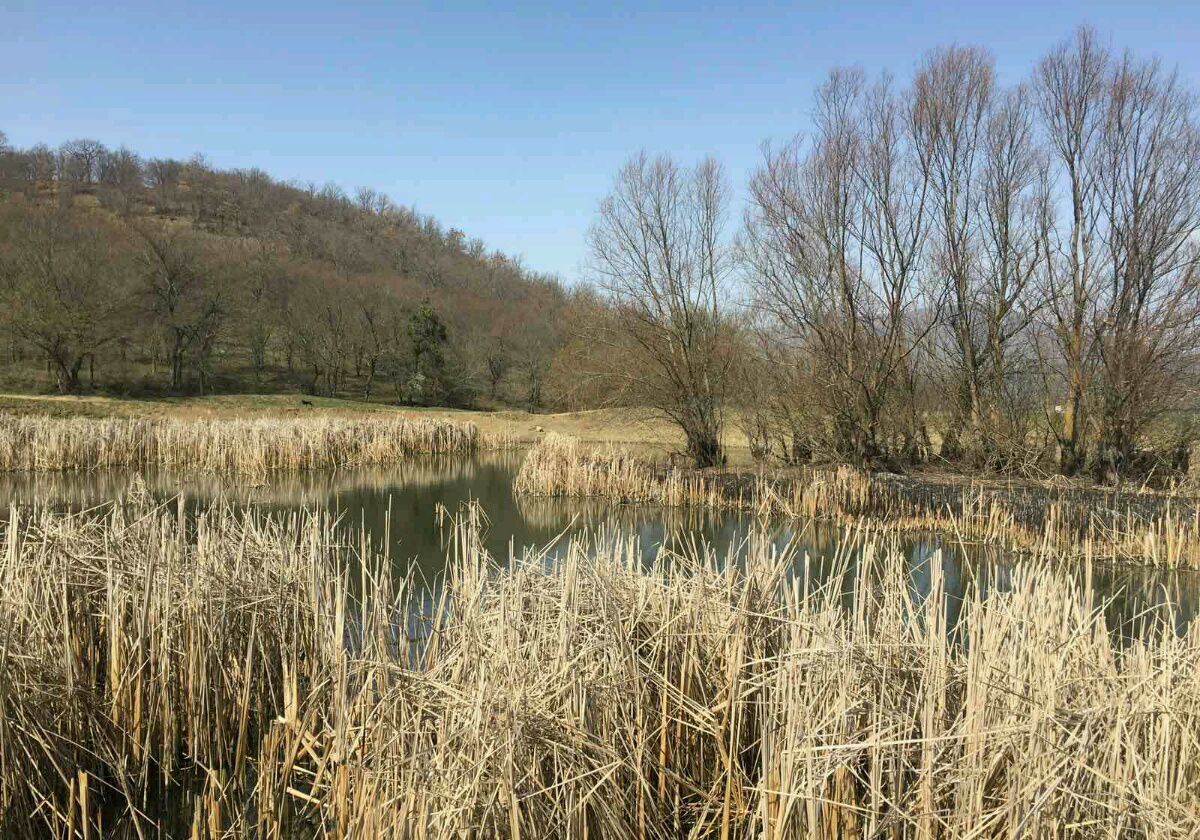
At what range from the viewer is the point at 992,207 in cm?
1775

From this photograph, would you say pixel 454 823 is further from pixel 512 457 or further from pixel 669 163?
pixel 512 457

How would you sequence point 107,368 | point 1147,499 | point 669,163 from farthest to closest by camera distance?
point 107,368 → point 669,163 → point 1147,499

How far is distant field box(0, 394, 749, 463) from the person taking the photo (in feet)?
78.9

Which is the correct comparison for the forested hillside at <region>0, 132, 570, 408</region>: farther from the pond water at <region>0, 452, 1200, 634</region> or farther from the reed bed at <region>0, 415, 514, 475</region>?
the pond water at <region>0, 452, 1200, 634</region>

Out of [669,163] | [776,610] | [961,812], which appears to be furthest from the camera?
[669,163]

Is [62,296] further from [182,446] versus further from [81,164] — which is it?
[81,164]

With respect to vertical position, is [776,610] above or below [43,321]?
below

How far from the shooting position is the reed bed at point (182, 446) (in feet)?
51.4

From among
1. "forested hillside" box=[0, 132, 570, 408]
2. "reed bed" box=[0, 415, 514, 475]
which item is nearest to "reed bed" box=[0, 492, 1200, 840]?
"reed bed" box=[0, 415, 514, 475]

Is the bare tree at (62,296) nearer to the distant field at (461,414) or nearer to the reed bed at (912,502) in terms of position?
the distant field at (461,414)

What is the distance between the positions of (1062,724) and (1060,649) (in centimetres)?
46

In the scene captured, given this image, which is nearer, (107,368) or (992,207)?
(992,207)

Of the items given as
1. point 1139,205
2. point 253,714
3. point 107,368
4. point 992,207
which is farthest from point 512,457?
point 107,368

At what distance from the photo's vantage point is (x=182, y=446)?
17.3 m
